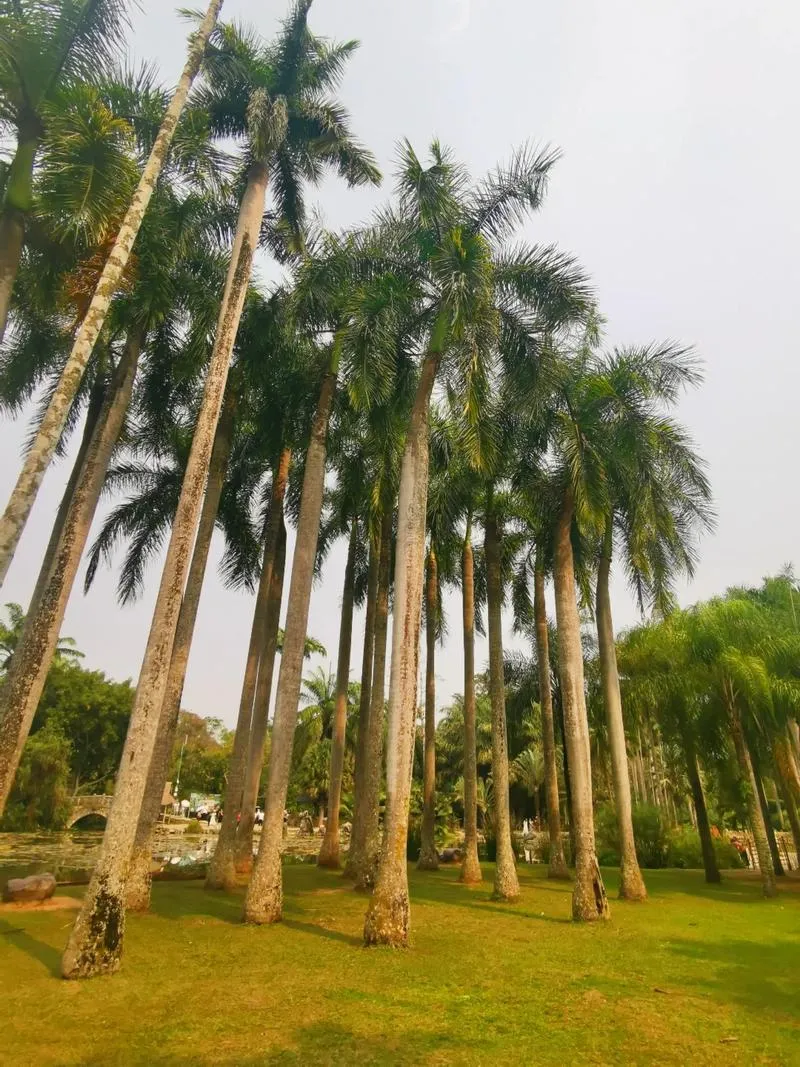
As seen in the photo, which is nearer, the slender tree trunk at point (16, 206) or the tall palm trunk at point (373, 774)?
the slender tree trunk at point (16, 206)

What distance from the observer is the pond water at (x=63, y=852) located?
20.7 metres

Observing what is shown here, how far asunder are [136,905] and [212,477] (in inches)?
405

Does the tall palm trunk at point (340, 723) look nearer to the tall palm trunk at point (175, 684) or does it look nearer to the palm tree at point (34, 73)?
the tall palm trunk at point (175, 684)

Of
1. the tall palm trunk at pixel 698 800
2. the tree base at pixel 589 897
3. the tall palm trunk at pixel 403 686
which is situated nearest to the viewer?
the tall palm trunk at pixel 403 686

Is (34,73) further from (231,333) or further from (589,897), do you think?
(589,897)

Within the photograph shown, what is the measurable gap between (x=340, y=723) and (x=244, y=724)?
5.05 m

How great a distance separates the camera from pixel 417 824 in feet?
112

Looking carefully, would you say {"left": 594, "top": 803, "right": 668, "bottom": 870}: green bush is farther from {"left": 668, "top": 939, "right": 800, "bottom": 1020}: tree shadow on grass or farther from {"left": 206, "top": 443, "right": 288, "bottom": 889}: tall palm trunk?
{"left": 206, "top": 443, "right": 288, "bottom": 889}: tall palm trunk

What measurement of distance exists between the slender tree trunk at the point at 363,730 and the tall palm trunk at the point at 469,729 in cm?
341

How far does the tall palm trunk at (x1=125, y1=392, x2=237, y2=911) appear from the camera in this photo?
41.8 ft

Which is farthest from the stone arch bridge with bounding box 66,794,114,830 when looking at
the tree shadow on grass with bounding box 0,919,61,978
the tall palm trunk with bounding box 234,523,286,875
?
the tree shadow on grass with bounding box 0,919,61,978

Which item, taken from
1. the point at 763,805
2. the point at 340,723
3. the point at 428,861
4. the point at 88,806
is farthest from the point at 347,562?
the point at 88,806

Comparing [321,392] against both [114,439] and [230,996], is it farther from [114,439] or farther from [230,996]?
[230,996]

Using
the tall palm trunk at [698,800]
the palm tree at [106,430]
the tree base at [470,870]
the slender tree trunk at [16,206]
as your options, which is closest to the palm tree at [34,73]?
the slender tree trunk at [16,206]
